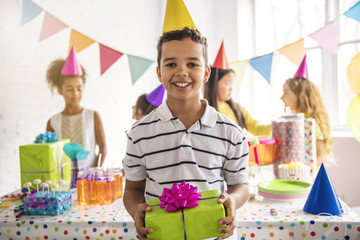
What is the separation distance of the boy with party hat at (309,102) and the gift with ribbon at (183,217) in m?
1.16

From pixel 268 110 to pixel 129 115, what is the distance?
4.38 ft

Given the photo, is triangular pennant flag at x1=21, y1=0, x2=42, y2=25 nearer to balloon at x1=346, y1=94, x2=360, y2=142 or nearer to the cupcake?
the cupcake

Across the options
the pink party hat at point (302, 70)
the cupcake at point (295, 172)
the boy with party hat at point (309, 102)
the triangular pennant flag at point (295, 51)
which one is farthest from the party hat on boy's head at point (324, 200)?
the triangular pennant flag at point (295, 51)

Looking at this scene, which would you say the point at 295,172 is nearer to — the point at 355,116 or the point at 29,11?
the point at 355,116

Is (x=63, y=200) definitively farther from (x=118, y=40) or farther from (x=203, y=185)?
(x=118, y=40)

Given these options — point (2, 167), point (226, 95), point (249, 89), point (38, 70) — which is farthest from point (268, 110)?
point (2, 167)

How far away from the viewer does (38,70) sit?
2141 millimetres

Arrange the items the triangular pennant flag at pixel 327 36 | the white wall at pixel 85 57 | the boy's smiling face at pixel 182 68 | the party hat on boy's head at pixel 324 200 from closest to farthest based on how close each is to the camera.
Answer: the boy's smiling face at pixel 182 68
the party hat on boy's head at pixel 324 200
the triangular pennant flag at pixel 327 36
the white wall at pixel 85 57

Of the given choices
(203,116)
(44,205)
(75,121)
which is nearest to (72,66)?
(75,121)

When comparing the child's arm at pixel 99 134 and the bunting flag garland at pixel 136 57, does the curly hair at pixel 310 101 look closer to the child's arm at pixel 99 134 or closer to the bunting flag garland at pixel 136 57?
the bunting flag garland at pixel 136 57

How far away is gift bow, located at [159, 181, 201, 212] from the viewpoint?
0.61m

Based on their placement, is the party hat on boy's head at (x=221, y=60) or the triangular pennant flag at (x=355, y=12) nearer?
the triangular pennant flag at (x=355, y=12)

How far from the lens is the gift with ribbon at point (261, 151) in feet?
3.90

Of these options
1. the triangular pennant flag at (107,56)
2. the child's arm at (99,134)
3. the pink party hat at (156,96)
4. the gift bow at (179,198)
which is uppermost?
the triangular pennant flag at (107,56)
